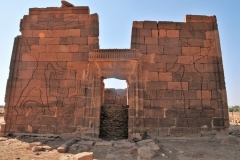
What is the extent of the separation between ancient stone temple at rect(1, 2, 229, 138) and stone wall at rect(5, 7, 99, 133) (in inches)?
1.4

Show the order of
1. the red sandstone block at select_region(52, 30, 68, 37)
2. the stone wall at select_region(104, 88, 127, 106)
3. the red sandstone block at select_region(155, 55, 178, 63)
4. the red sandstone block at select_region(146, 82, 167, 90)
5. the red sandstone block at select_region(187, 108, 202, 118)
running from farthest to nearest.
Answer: the stone wall at select_region(104, 88, 127, 106) → the red sandstone block at select_region(52, 30, 68, 37) → the red sandstone block at select_region(155, 55, 178, 63) → the red sandstone block at select_region(146, 82, 167, 90) → the red sandstone block at select_region(187, 108, 202, 118)

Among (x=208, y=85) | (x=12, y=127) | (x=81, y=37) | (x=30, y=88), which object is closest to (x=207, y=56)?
(x=208, y=85)

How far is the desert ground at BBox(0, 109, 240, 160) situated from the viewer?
4.63m

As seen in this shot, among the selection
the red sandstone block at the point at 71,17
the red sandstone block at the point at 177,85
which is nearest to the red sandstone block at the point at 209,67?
the red sandstone block at the point at 177,85

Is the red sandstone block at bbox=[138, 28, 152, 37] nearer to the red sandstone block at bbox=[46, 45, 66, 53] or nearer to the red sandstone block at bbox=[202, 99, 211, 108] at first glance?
the red sandstone block at bbox=[46, 45, 66, 53]

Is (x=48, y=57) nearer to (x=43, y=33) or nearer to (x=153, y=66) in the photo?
(x=43, y=33)

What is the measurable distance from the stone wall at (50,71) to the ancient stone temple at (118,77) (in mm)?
36

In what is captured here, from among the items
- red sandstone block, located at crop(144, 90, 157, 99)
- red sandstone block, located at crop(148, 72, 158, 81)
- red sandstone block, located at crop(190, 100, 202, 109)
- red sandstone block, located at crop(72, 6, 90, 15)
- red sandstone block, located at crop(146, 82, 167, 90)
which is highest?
red sandstone block, located at crop(72, 6, 90, 15)

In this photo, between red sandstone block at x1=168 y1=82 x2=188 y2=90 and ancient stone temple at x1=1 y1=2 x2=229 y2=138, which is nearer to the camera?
ancient stone temple at x1=1 y1=2 x2=229 y2=138

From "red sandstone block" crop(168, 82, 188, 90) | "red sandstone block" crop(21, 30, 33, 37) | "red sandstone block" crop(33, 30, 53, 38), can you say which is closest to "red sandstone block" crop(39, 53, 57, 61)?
"red sandstone block" crop(33, 30, 53, 38)

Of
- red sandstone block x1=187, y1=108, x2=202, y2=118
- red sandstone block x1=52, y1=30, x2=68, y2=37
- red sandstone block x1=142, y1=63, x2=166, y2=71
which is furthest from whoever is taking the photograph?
red sandstone block x1=52, y1=30, x2=68, y2=37

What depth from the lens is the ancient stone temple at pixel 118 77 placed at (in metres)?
6.92

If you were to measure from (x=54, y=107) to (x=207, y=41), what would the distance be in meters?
6.44

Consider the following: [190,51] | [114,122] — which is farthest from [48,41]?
[190,51]
